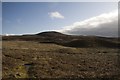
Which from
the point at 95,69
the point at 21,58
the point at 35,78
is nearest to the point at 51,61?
the point at 21,58

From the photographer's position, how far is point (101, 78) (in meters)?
24.5

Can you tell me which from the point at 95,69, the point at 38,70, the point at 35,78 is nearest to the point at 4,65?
the point at 38,70

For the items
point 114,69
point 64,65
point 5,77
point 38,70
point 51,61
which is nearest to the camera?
point 5,77

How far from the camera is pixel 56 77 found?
81.1ft

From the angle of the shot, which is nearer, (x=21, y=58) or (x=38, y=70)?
(x=38, y=70)

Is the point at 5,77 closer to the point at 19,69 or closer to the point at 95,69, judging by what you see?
the point at 19,69

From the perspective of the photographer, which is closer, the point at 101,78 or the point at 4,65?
the point at 101,78

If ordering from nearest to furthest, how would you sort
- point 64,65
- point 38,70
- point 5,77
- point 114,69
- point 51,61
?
point 5,77
point 38,70
point 114,69
point 64,65
point 51,61

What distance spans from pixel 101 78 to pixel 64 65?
25.2 ft

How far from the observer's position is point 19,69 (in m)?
27.6

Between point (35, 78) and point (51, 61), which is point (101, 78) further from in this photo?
point (51, 61)

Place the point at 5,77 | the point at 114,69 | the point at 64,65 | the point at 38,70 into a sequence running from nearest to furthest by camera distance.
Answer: the point at 5,77 < the point at 38,70 < the point at 114,69 < the point at 64,65

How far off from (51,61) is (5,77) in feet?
34.8

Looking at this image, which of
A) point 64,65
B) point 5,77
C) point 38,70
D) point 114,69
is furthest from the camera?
point 64,65
